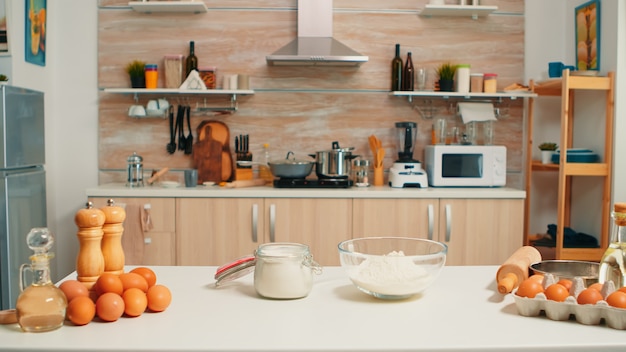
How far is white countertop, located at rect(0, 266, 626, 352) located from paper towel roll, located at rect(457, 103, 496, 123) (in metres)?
2.83

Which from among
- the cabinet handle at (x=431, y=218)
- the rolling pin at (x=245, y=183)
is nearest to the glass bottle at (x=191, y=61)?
the rolling pin at (x=245, y=183)

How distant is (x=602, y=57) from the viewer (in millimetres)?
4059

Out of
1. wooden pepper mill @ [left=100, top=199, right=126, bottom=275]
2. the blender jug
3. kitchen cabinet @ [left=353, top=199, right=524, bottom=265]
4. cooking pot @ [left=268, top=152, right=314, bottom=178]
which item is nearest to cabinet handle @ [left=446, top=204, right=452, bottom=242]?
kitchen cabinet @ [left=353, top=199, right=524, bottom=265]

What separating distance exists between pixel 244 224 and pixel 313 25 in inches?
55.7

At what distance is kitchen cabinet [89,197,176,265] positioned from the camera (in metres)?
3.97

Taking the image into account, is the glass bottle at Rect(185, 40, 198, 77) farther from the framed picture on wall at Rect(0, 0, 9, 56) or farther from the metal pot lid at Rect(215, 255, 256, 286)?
the metal pot lid at Rect(215, 255, 256, 286)

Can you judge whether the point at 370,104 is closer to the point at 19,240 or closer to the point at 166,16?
the point at 166,16

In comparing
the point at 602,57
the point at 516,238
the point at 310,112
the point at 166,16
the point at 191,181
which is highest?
the point at 166,16

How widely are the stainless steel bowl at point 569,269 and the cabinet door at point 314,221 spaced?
2211 millimetres

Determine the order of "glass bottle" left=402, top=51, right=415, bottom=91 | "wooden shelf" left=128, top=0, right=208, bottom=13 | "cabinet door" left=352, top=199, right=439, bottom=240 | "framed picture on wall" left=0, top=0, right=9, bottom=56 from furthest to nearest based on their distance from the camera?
"glass bottle" left=402, top=51, right=415, bottom=91 → "wooden shelf" left=128, top=0, right=208, bottom=13 → "cabinet door" left=352, top=199, right=439, bottom=240 → "framed picture on wall" left=0, top=0, right=9, bottom=56

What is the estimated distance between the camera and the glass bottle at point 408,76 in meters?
4.44

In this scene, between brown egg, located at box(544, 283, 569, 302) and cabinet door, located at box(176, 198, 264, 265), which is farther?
cabinet door, located at box(176, 198, 264, 265)

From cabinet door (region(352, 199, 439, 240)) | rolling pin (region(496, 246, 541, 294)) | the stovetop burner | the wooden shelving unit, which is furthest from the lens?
the stovetop burner

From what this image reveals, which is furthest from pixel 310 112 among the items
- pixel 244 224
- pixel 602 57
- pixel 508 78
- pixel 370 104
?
pixel 602 57
